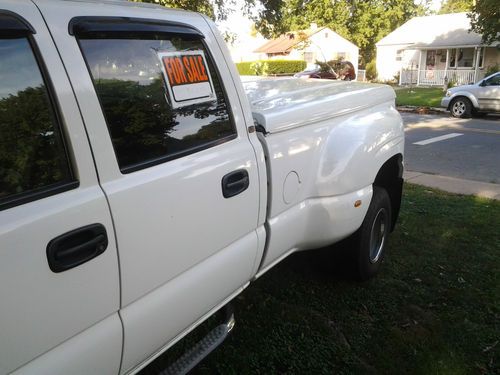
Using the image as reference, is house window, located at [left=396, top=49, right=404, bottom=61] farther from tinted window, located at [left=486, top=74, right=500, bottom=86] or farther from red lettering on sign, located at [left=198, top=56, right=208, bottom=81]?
red lettering on sign, located at [left=198, top=56, right=208, bottom=81]

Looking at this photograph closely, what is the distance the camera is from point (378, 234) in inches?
151

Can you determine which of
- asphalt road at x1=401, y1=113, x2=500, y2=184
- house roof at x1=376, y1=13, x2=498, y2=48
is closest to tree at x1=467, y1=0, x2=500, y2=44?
asphalt road at x1=401, y1=113, x2=500, y2=184

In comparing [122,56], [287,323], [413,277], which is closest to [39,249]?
[122,56]

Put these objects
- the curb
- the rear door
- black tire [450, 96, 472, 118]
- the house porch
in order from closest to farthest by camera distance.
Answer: the rear door, black tire [450, 96, 472, 118], the curb, the house porch

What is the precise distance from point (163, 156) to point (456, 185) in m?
5.97

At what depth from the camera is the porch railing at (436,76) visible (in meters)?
28.3

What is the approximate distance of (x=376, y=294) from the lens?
11.7 feet

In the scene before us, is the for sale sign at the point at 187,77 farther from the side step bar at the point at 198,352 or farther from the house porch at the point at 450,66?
the house porch at the point at 450,66

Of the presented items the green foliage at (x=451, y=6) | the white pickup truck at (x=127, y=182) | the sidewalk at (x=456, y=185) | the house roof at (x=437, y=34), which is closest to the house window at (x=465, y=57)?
the house roof at (x=437, y=34)

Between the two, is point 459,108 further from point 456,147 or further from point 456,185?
point 456,185

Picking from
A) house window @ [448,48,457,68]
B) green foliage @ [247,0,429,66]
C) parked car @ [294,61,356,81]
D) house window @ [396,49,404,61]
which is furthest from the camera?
green foliage @ [247,0,429,66]

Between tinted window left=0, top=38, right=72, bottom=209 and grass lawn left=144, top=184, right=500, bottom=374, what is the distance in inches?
66.6

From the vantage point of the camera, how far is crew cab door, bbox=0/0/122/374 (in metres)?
1.36

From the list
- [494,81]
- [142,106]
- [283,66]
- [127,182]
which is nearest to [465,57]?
[283,66]
